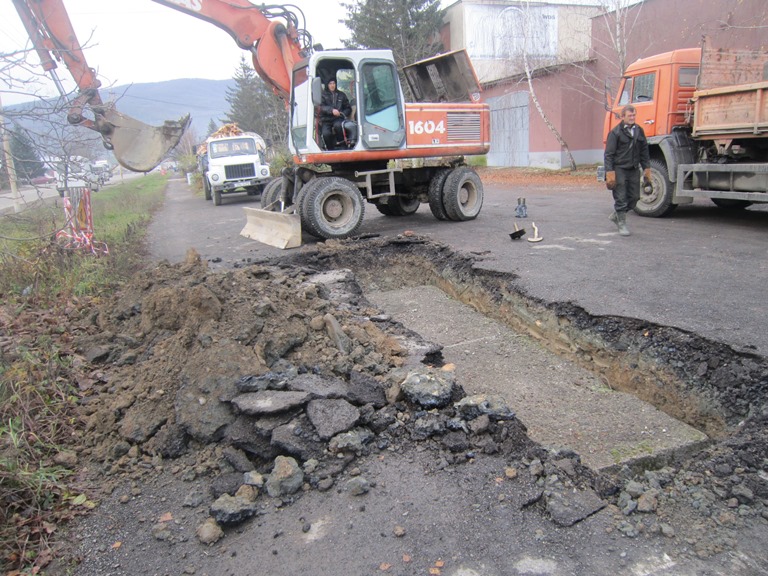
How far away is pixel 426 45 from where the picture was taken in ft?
92.8

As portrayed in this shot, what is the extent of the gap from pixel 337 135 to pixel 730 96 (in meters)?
5.86

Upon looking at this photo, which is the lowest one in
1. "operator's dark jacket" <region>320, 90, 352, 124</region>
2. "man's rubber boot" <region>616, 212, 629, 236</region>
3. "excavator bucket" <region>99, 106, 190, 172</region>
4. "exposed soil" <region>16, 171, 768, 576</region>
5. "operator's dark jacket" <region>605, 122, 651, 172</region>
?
"exposed soil" <region>16, 171, 768, 576</region>

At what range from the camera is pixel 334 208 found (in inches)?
Result: 348

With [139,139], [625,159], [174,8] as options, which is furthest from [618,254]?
[174,8]

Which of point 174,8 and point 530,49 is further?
point 530,49

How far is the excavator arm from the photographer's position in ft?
23.8

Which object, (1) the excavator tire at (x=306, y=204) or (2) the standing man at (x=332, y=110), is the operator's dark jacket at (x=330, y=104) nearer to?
(2) the standing man at (x=332, y=110)

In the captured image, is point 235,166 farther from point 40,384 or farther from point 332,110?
point 40,384

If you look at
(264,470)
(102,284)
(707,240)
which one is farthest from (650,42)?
(264,470)

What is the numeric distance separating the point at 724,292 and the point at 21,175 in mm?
6727

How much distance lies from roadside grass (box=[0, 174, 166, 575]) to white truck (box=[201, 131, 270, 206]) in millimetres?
10820

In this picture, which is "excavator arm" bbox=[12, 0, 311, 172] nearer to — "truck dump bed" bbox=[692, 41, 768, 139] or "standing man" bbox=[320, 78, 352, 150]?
"standing man" bbox=[320, 78, 352, 150]

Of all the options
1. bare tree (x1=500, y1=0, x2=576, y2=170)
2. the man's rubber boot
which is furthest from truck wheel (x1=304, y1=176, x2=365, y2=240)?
bare tree (x1=500, y1=0, x2=576, y2=170)

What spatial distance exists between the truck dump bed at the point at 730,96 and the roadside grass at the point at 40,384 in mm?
8777
